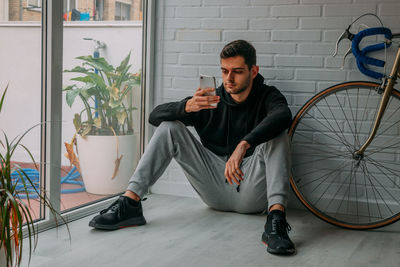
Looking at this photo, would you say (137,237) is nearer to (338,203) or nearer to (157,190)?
(157,190)

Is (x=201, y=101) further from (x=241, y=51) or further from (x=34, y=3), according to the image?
(x=34, y=3)

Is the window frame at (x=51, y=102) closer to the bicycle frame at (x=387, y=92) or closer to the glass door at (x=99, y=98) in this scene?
the glass door at (x=99, y=98)

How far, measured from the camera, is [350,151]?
9.25 ft

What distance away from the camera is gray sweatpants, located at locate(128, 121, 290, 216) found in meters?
2.44

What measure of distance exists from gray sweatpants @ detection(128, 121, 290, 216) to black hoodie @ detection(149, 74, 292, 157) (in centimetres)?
5

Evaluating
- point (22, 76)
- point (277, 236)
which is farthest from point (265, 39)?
point (22, 76)

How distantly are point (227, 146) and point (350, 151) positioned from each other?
68 centimetres

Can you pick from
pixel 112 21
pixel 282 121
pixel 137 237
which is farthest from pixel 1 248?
pixel 112 21

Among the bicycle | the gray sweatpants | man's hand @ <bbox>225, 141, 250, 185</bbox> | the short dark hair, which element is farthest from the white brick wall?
man's hand @ <bbox>225, 141, 250, 185</bbox>

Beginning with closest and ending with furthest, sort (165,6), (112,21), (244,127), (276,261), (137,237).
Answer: (276,261) < (137,237) < (244,127) < (112,21) < (165,6)

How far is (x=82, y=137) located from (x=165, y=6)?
100 cm

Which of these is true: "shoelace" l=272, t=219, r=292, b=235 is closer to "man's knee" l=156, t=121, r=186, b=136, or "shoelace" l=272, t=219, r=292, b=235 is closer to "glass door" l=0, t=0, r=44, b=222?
"man's knee" l=156, t=121, r=186, b=136

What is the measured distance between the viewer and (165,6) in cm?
318

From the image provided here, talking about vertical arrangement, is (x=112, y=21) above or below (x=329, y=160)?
above
